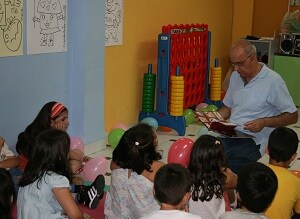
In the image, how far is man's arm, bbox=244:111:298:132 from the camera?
3.52m

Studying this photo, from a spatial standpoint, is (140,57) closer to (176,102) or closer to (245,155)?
(176,102)

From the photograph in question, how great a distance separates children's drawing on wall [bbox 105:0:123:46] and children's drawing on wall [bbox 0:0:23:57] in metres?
1.46

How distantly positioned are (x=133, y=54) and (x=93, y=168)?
231 centimetres

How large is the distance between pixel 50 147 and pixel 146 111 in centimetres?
360

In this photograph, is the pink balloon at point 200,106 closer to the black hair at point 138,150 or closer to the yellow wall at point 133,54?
the yellow wall at point 133,54

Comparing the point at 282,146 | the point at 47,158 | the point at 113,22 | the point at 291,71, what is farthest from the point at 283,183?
the point at 291,71

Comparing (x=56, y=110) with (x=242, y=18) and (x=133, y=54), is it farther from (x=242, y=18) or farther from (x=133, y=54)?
(x=242, y=18)

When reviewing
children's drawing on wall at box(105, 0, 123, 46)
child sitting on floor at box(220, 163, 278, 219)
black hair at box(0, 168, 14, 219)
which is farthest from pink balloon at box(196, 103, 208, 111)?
black hair at box(0, 168, 14, 219)

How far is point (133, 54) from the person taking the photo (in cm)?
623

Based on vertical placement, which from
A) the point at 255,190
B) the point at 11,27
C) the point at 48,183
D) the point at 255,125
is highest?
the point at 11,27

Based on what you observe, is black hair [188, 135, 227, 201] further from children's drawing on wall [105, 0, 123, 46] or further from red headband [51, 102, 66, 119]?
children's drawing on wall [105, 0, 123, 46]

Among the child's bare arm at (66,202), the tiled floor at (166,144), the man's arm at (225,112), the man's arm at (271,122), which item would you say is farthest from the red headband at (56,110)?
the man's arm at (271,122)

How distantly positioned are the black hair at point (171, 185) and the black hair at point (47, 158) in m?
0.68

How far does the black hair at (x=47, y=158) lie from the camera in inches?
105
